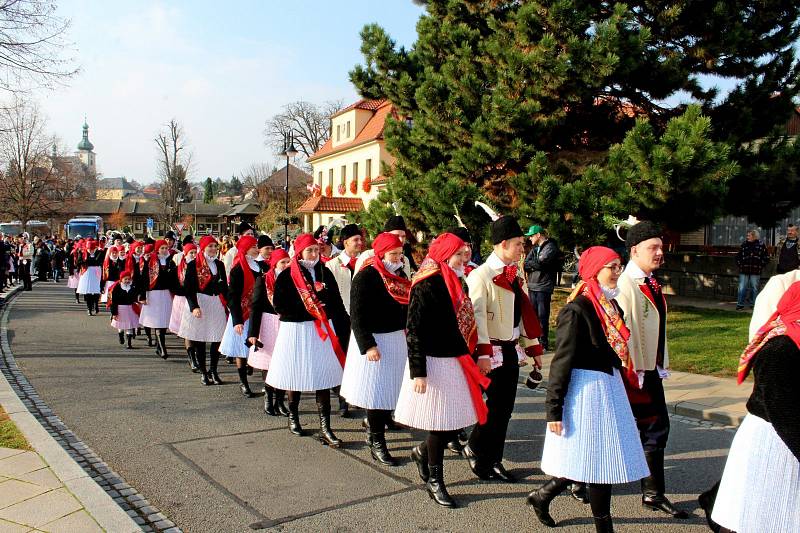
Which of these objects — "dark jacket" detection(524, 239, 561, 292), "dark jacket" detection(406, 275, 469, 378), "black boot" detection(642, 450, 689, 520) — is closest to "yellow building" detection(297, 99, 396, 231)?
"dark jacket" detection(524, 239, 561, 292)

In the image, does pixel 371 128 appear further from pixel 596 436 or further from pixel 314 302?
pixel 596 436

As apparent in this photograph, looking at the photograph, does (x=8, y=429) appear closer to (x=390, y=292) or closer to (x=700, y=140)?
(x=390, y=292)

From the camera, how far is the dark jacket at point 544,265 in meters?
11.1

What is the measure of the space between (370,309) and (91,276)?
13736 millimetres

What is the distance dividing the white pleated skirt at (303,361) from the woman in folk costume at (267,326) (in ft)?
1.95

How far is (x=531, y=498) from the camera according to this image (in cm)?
447

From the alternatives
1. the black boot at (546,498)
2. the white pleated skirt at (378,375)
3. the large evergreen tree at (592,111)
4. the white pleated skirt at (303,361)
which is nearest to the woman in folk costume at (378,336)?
the white pleated skirt at (378,375)

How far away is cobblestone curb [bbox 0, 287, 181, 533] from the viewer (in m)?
4.54

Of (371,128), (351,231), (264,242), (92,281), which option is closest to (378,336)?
(351,231)

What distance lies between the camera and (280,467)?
223 inches

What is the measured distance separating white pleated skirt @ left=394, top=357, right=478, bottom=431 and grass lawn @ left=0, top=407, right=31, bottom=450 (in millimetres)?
3404

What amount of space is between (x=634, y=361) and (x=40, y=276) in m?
33.1

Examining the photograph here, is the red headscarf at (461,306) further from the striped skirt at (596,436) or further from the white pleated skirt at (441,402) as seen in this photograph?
the striped skirt at (596,436)

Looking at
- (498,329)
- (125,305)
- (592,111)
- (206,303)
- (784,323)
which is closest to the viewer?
(784,323)
